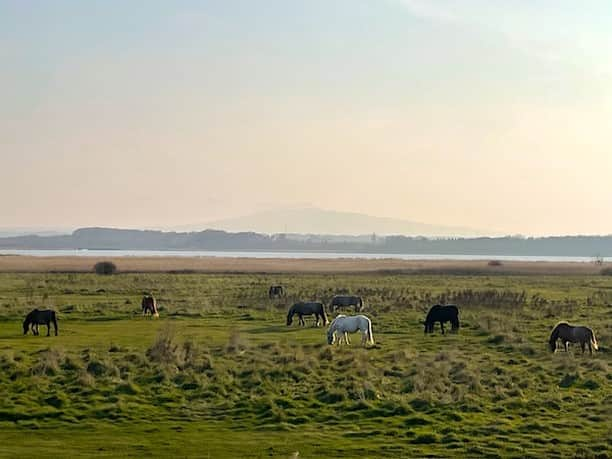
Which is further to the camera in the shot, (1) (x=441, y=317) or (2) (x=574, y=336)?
(1) (x=441, y=317)

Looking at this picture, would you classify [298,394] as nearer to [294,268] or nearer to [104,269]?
[104,269]

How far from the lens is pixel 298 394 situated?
19547 mm

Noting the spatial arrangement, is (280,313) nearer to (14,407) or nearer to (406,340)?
(406,340)

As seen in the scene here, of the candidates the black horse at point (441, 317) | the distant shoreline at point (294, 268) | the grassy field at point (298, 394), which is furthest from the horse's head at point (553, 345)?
the distant shoreline at point (294, 268)

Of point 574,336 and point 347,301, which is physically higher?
point 347,301

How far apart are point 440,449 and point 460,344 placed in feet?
49.1

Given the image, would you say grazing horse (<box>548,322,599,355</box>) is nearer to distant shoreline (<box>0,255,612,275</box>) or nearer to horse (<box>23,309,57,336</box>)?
horse (<box>23,309,57,336</box>)

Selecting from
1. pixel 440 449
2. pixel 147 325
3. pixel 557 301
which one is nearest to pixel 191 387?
pixel 440 449

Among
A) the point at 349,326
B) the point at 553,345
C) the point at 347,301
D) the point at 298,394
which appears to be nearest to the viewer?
the point at 298,394

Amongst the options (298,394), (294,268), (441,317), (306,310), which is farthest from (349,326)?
(294,268)

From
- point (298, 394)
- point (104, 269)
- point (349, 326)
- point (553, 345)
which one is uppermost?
point (104, 269)

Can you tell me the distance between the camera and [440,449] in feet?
49.3

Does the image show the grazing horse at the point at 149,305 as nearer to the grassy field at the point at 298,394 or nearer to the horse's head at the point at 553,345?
the grassy field at the point at 298,394

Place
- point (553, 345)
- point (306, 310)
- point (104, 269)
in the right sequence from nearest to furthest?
point (553, 345)
point (306, 310)
point (104, 269)
